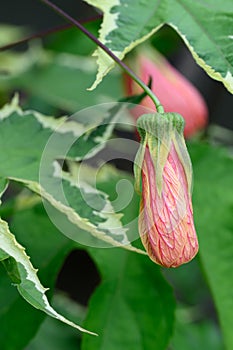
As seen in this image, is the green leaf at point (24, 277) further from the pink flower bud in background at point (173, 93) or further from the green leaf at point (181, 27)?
the pink flower bud in background at point (173, 93)

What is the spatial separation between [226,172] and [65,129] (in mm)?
248

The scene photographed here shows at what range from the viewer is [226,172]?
36.8 inches

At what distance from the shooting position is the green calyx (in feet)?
2.09

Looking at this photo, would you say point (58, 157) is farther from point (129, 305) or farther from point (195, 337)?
point (195, 337)

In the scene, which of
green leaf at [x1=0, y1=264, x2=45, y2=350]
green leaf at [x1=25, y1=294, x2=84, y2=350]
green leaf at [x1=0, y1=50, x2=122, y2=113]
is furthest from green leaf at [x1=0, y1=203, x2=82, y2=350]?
green leaf at [x1=0, y1=50, x2=122, y2=113]

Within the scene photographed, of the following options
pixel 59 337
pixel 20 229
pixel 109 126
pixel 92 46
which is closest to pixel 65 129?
pixel 109 126

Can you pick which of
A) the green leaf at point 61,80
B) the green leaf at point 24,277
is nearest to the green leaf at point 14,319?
the green leaf at point 24,277

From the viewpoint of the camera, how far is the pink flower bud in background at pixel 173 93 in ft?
3.47

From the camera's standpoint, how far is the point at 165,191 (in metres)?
0.62

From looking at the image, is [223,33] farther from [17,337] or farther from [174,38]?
[174,38]

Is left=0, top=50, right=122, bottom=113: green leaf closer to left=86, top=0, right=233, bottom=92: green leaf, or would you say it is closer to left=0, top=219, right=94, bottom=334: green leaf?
left=86, top=0, right=233, bottom=92: green leaf

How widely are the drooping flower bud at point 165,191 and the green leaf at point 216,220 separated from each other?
22cm

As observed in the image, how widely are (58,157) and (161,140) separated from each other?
130mm

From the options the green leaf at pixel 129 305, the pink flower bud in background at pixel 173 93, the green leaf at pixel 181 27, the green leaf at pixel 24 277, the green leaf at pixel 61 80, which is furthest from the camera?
the green leaf at pixel 61 80
